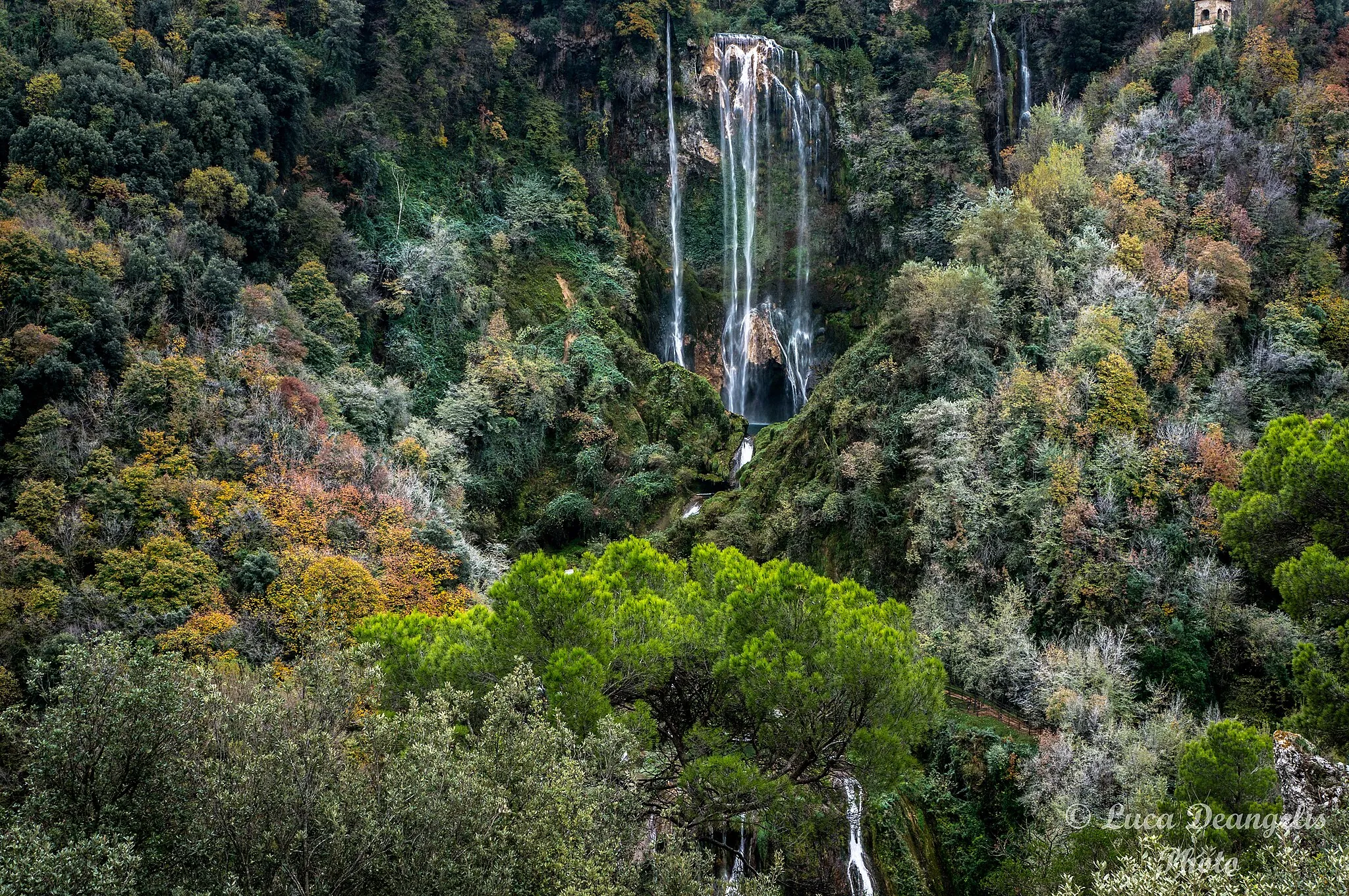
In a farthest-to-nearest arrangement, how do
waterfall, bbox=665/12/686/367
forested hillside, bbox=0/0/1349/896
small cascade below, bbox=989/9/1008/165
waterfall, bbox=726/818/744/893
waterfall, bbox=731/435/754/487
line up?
waterfall, bbox=665/12/686/367 < small cascade below, bbox=989/9/1008/165 < waterfall, bbox=731/435/754/487 < waterfall, bbox=726/818/744/893 < forested hillside, bbox=0/0/1349/896

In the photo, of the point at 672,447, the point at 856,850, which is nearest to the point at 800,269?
the point at 672,447

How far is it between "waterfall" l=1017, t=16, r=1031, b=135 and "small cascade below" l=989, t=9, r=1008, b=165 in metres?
0.91

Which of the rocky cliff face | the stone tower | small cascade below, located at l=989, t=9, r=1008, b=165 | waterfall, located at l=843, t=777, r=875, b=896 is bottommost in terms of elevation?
waterfall, located at l=843, t=777, r=875, b=896

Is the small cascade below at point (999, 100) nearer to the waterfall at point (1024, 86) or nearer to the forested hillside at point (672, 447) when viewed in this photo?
the forested hillside at point (672, 447)

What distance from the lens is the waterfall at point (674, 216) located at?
4994 centimetres

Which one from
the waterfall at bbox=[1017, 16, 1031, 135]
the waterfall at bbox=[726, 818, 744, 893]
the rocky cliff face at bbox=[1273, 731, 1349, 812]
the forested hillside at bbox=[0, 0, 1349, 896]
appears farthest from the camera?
the waterfall at bbox=[1017, 16, 1031, 135]

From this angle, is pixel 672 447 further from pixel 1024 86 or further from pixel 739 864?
pixel 1024 86

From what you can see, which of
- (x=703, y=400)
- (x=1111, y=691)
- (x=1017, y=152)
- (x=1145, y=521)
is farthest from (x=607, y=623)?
(x=1017, y=152)

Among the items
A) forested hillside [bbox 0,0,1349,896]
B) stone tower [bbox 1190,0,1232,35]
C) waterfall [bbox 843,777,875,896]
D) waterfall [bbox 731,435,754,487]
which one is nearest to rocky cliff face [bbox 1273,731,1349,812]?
forested hillside [bbox 0,0,1349,896]

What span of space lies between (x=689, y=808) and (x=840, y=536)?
16.3 metres

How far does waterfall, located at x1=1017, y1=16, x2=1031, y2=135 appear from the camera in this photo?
46562 millimetres

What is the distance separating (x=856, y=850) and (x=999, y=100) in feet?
130

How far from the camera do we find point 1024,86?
155 feet

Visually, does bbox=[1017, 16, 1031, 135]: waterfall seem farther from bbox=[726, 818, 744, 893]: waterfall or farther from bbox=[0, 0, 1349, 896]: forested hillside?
bbox=[726, 818, 744, 893]: waterfall
